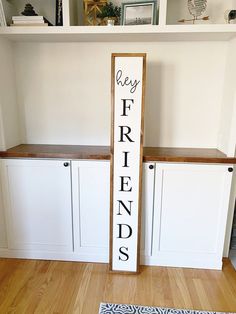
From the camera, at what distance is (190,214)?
6.00 ft

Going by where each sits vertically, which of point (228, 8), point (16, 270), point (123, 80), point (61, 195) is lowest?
point (16, 270)

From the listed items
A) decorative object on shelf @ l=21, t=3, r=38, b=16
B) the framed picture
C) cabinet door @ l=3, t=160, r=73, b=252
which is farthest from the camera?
cabinet door @ l=3, t=160, r=73, b=252

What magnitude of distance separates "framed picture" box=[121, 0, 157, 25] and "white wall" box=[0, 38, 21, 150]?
93 cm

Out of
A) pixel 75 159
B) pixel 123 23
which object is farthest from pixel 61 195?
pixel 123 23

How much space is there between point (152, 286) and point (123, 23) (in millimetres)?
1874

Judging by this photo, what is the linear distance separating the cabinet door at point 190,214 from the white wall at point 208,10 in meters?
1.10

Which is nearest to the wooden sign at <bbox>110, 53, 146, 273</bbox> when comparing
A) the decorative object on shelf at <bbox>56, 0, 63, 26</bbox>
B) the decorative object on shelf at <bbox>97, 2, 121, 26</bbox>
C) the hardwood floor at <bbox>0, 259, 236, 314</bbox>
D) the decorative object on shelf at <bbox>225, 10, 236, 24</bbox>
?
the hardwood floor at <bbox>0, 259, 236, 314</bbox>

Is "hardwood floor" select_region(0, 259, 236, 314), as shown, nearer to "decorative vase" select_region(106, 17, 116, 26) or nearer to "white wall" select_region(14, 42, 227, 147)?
"white wall" select_region(14, 42, 227, 147)

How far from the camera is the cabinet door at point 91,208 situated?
180 centimetres

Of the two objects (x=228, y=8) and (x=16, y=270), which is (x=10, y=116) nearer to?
(x=16, y=270)

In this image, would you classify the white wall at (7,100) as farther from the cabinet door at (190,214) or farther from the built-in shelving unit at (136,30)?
the cabinet door at (190,214)

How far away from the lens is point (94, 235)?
1907mm

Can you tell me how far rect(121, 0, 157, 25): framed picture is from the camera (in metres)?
1.61

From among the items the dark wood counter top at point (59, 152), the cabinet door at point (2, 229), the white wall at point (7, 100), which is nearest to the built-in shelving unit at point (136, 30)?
the white wall at point (7, 100)
